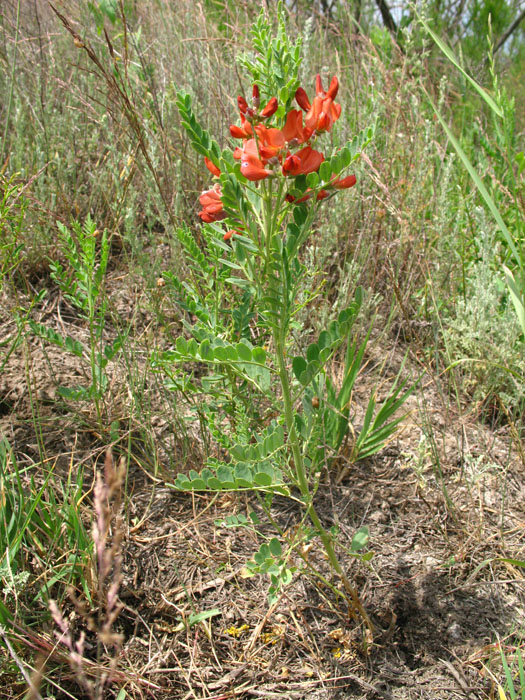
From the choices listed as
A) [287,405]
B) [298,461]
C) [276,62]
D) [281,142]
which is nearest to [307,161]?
[281,142]

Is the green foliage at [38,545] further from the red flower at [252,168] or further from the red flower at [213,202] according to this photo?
the red flower at [252,168]

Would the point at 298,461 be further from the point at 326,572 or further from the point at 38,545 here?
the point at 38,545

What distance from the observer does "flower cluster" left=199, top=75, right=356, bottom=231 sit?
913 mm

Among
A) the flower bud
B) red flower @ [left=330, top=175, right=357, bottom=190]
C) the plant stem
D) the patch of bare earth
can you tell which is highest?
the flower bud

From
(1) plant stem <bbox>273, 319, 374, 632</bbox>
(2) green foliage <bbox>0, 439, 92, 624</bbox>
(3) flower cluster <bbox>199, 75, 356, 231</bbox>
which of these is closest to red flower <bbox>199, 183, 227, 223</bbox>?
(3) flower cluster <bbox>199, 75, 356, 231</bbox>

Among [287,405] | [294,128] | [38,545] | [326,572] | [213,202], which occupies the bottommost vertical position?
[326,572]

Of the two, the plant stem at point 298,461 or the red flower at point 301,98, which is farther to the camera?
the plant stem at point 298,461

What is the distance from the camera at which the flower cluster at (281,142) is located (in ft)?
2.99

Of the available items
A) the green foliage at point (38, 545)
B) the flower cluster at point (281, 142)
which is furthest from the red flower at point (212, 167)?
the green foliage at point (38, 545)

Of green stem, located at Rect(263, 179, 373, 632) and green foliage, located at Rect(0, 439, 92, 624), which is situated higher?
green stem, located at Rect(263, 179, 373, 632)

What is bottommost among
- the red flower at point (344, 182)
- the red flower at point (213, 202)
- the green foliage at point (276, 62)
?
the red flower at point (213, 202)

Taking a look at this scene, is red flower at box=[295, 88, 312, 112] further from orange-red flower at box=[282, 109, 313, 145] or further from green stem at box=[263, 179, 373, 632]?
green stem at box=[263, 179, 373, 632]

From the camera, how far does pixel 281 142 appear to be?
94 cm

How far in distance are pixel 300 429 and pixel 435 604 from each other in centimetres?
59
